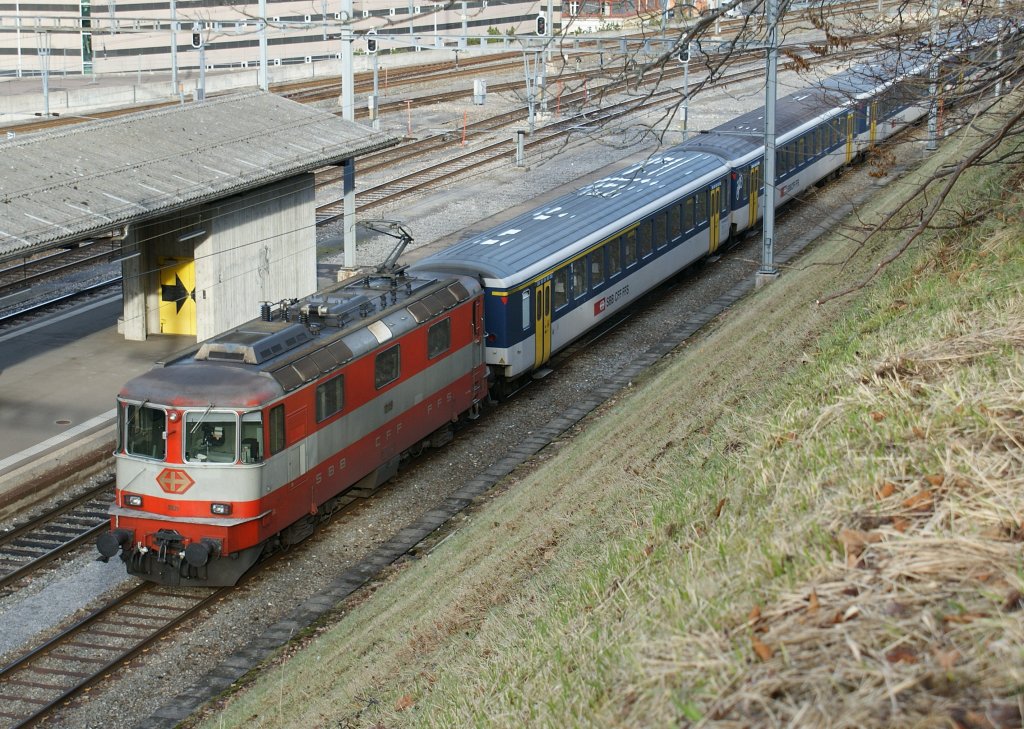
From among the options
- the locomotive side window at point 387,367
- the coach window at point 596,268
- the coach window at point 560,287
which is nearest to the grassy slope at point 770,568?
the locomotive side window at point 387,367

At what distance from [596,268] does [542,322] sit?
2.38 meters

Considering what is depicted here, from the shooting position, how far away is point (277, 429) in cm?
1443

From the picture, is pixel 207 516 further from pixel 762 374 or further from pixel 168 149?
pixel 168 149

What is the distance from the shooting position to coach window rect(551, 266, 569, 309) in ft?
69.9

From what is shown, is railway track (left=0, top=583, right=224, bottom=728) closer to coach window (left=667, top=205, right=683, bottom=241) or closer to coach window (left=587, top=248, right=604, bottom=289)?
coach window (left=587, top=248, right=604, bottom=289)

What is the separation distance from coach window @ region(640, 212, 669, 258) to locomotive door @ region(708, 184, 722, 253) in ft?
8.95

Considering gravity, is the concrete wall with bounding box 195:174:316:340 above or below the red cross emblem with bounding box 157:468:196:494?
above

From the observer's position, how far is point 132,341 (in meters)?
23.6

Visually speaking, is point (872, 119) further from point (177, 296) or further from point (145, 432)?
point (145, 432)

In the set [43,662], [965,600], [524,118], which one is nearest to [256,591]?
[43,662]

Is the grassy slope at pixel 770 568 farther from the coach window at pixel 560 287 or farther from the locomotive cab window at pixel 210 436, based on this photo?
the coach window at pixel 560 287

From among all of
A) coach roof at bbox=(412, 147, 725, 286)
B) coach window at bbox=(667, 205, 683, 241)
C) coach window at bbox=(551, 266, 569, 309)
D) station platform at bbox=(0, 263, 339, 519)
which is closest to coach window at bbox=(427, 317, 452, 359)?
coach roof at bbox=(412, 147, 725, 286)

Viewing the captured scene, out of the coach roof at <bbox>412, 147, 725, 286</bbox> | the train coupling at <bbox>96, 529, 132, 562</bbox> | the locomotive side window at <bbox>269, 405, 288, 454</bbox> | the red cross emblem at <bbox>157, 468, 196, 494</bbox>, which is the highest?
the coach roof at <bbox>412, 147, 725, 286</bbox>

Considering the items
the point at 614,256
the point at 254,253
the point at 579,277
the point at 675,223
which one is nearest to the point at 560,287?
the point at 579,277
